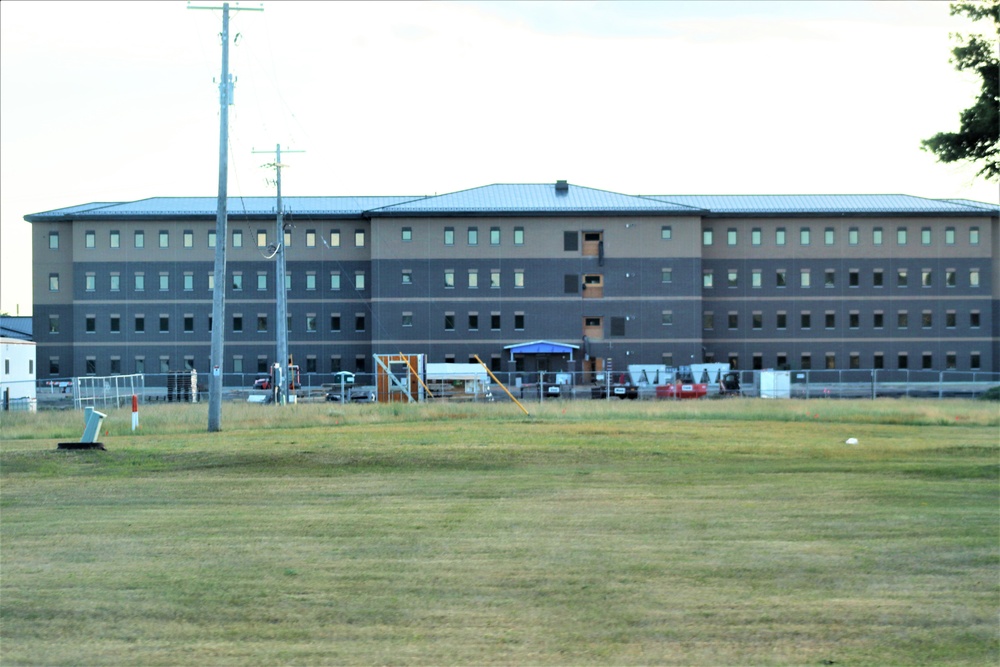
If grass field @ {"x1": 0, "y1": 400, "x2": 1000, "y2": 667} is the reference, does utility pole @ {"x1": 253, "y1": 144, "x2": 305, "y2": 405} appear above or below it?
above

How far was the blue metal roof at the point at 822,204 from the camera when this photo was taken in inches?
3275

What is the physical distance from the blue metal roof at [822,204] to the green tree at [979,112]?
63372 millimetres

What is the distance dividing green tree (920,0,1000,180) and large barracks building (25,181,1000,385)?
58.0m

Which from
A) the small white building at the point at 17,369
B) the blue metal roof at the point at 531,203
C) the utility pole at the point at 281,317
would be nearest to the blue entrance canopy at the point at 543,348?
the blue metal roof at the point at 531,203

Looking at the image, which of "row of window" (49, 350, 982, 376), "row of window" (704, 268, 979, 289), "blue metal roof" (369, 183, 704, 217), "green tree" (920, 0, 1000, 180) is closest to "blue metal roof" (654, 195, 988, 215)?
"row of window" (704, 268, 979, 289)

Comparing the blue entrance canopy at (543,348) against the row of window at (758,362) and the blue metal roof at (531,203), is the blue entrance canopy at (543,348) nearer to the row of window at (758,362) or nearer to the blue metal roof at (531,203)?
the blue metal roof at (531,203)

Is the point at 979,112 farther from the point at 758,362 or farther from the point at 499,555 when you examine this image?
the point at 758,362

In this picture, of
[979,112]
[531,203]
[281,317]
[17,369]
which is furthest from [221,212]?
[531,203]

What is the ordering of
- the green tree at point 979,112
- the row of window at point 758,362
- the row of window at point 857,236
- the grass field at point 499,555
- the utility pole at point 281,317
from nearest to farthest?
the grass field at point 499,555 < the green tree at point 979,112 < the utility pole at point 281,317 < the row of window at point 758,362 < the row of window at point 857,236

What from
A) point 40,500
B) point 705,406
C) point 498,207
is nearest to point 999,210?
point 498,207

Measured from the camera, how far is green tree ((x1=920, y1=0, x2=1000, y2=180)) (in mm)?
19703

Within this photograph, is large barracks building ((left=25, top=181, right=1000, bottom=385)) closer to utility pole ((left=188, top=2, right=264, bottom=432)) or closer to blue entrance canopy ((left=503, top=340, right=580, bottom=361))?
blue entrance canopy ((left=503, top=340, right=580, bottom=361))

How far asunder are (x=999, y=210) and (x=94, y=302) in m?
68.5

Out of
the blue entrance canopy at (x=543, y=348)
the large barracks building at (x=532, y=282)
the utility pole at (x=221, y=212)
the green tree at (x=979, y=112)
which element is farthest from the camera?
the large barracks building at (x=532, y=282)
